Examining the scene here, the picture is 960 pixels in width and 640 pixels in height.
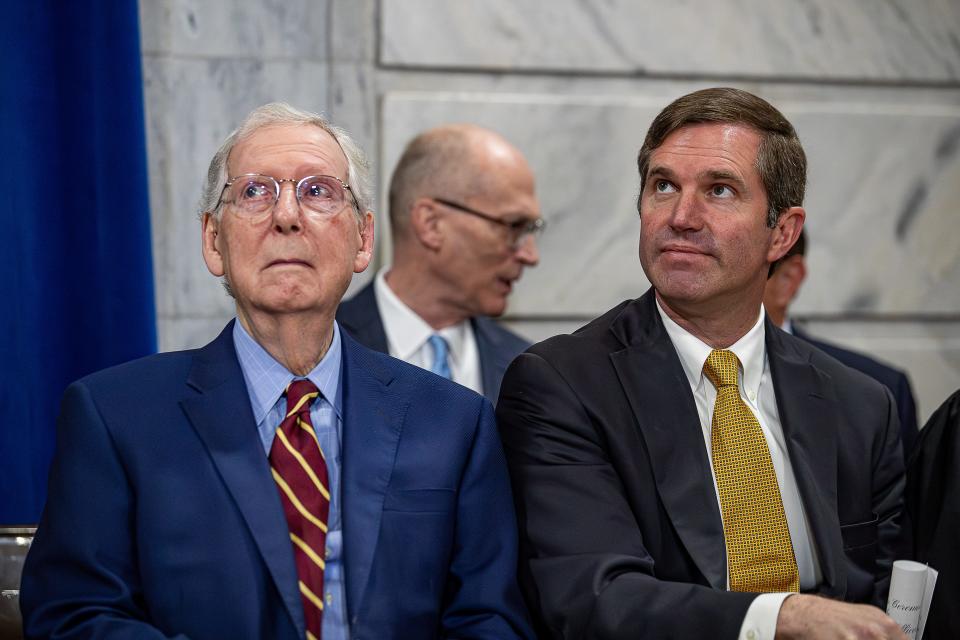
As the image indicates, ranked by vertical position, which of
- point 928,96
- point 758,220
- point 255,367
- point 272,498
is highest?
point 928,96

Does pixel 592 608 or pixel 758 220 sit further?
pixel 758 220

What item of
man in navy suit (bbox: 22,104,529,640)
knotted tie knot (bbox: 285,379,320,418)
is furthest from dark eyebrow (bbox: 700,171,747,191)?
knotted tie knot (bbox: 285,379,320,418)

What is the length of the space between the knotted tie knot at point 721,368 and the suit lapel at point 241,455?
1.01m

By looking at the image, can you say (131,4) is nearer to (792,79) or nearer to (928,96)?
(792,79)

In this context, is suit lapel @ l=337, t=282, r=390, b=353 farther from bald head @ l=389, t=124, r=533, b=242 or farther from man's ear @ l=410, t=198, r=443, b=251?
bald head @ l=389, t=124, r=533, b=242

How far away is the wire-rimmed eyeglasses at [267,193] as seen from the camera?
2270mm

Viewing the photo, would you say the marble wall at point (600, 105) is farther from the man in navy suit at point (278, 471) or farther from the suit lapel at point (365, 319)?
the man in navy suit at point (278, 471)

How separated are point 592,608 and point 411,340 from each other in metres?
1.94

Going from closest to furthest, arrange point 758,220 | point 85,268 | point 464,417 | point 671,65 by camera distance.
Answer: point 464,417 → point 758,220 → point 85,268 → point 671,65

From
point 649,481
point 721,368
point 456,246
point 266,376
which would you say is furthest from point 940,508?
point 456,246

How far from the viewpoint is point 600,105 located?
4.25m

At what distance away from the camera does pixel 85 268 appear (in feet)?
10.4

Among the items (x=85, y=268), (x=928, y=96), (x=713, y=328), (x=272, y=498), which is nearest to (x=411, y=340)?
(x=85, y=268)

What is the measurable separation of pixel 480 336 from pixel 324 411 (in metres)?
1.77
